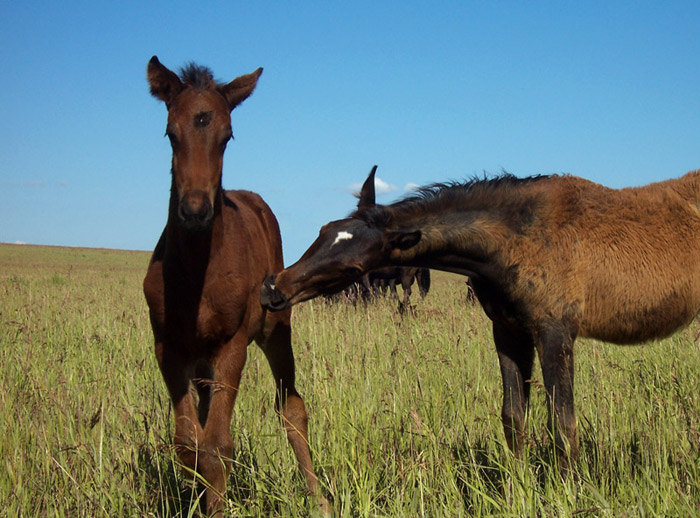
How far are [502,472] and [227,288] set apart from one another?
1836 millimetres

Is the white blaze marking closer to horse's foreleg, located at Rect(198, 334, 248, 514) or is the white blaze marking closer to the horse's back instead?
horse's foreleg, located at Rect(198, 334, 248, 514)

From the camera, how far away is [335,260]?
337 cm

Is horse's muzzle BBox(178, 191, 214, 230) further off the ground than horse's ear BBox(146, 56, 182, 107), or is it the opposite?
horse's ear BBox(146, 56, 182, 107)

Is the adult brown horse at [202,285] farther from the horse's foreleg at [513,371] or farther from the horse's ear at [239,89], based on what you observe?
the horse's foreleg at [513,371]

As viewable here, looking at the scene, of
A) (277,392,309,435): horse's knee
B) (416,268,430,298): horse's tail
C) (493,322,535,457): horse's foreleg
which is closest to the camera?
(493,322,535,457): horse's foreleg

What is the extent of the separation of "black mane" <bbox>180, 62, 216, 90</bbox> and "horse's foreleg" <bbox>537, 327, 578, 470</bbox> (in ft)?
8.10

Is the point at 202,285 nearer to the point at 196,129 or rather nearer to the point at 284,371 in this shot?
the point at 196,129

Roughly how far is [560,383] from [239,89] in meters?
2.61

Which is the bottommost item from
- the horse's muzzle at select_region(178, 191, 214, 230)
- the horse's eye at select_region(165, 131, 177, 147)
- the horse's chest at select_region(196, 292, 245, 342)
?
the horse's chest at select_region(196, 292, 245, 342)

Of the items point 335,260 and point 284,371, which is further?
point 284,371

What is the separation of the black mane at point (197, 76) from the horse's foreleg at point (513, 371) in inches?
91.1

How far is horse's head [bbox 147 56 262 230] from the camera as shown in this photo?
3246 mm

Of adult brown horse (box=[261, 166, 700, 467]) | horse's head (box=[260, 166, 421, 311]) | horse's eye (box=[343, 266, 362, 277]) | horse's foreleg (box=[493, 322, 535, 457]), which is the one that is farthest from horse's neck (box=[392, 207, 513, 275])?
horse's foreleg (box=[493, 322, 535, 457])

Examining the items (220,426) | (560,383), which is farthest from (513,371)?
(220,426)
